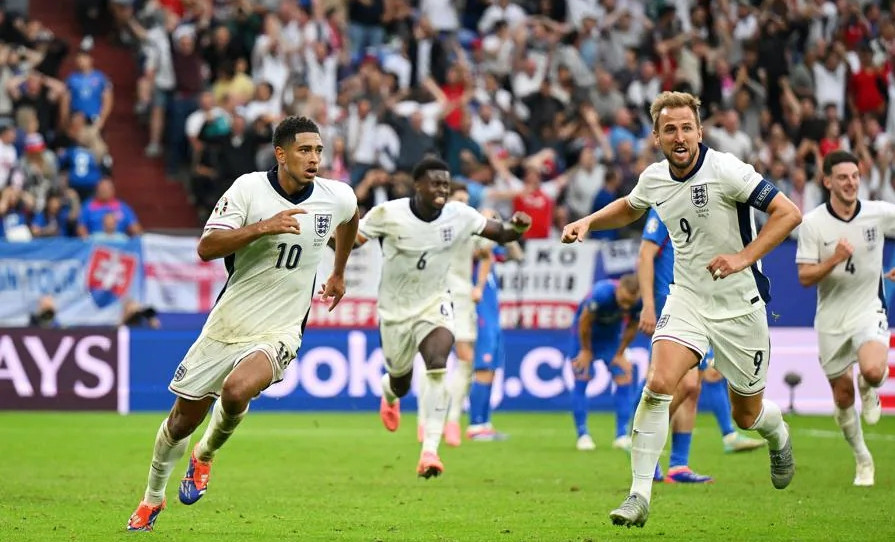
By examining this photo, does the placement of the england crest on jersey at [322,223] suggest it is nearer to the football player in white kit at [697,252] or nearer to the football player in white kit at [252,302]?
the football player in white kit at [252,302]

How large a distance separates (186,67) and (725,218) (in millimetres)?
17131

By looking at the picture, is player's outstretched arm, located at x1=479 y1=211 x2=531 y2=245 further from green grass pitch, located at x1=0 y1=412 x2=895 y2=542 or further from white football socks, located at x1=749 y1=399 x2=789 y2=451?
white football socks, located at x1=749 y1=399 x2=789 y2=451

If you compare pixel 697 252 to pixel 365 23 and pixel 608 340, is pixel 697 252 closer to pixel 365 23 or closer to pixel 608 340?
pixel 608 340

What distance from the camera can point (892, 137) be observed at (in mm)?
27438

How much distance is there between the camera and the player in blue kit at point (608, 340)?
A: 15703 millimetres

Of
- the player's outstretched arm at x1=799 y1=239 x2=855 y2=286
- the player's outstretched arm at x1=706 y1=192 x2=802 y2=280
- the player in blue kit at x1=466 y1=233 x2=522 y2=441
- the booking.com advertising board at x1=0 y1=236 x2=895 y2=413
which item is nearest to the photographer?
the player's outstretched arm at x1=706 y1=192 x2=802 y2=280

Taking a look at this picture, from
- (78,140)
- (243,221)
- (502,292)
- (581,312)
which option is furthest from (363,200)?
(243,221)

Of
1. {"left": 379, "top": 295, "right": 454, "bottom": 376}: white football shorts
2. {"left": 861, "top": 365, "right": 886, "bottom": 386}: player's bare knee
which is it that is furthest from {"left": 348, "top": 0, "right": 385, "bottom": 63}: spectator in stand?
{"left": 861, "top": 365, "right": 886, "bottom": 386}: player's bare knee

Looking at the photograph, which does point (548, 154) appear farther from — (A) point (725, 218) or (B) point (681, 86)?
(A) point (725, 218)

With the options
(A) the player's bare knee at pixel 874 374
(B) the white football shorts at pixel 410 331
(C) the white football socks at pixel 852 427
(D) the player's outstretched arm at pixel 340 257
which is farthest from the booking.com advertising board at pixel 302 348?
(D) the player's outstretched arm at pixel 340 257

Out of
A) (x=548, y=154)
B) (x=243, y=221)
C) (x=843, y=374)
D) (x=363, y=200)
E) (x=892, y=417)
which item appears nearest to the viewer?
(x=243, y=221)

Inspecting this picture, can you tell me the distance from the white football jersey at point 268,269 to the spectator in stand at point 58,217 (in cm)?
1323

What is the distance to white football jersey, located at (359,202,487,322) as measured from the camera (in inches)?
546

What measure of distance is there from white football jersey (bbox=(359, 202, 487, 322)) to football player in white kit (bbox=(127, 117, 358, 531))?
3690 millimetres
